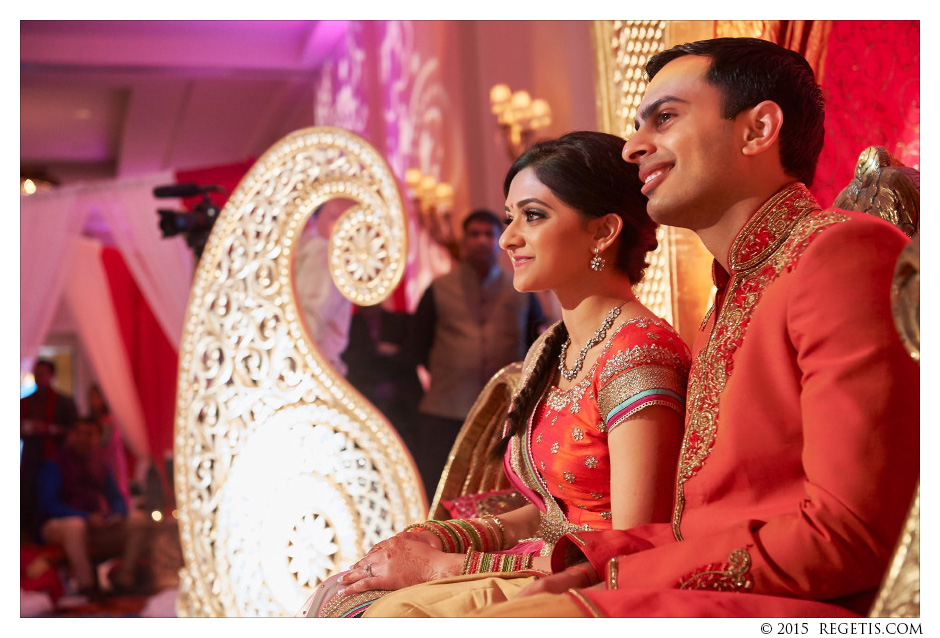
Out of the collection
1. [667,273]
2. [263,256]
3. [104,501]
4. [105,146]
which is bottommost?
[104,501]

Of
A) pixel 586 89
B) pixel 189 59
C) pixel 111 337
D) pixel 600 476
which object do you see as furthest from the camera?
pixel 111 337

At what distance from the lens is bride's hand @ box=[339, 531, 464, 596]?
4.43ft

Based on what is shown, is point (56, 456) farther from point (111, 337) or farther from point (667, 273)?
point (667, 273)

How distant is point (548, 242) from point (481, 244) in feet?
8.10

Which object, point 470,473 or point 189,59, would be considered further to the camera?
point 189,59

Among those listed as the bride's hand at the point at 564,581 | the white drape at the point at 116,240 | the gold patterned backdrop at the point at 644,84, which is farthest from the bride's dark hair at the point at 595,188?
the white drape at the point at 116,240

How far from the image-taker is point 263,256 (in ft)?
8.19

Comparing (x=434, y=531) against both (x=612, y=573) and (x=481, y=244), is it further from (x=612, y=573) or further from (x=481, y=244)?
(x=481, y=244)

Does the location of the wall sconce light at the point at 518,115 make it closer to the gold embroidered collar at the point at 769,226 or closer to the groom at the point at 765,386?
the groom at the point at 765,386

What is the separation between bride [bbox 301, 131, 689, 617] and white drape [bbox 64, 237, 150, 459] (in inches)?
194

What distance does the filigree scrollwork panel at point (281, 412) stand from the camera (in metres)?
2.31

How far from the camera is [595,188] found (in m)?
1.46

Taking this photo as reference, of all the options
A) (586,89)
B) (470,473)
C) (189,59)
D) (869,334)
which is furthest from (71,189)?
(869,334)

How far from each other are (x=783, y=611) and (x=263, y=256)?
1.86 meters
